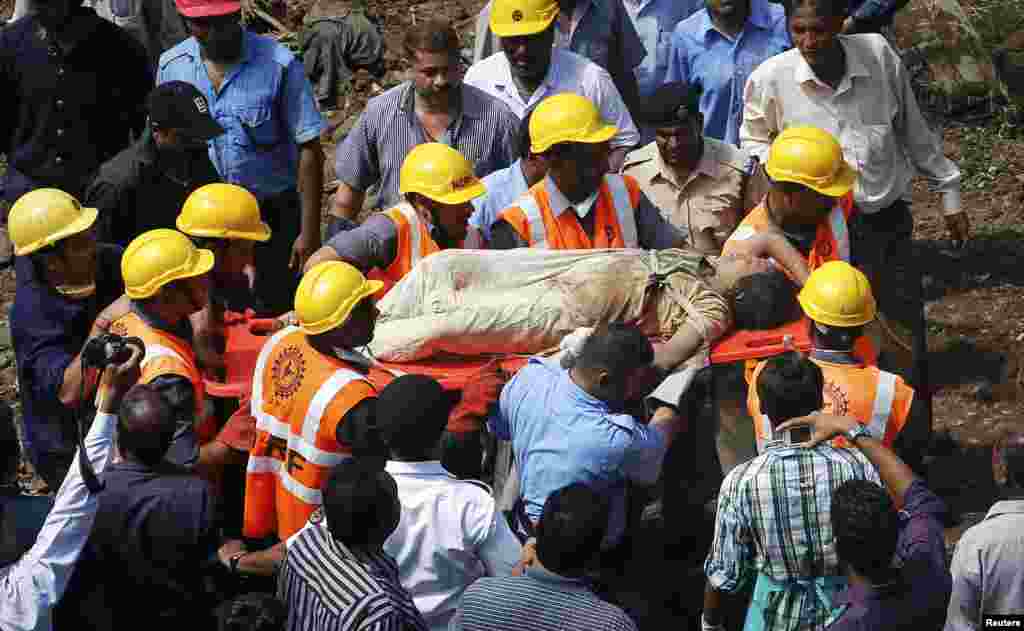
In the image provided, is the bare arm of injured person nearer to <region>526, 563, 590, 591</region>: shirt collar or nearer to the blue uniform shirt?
the blue uniform shirt

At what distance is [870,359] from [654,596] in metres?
1.39

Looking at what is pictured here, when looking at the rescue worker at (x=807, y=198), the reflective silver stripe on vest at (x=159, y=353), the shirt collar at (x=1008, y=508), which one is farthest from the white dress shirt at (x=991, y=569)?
the reflective silver stripe on vest at (x=159, y=353)

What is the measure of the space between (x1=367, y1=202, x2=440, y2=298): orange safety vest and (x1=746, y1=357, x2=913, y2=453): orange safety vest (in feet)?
5.41

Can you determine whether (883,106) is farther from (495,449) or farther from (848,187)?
(495,449)

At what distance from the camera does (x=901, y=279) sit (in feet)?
25.2

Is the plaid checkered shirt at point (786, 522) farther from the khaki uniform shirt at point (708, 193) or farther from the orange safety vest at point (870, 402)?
the khaki uniform shirt at point (708, 193)

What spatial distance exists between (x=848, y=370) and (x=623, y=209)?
57.2 inches

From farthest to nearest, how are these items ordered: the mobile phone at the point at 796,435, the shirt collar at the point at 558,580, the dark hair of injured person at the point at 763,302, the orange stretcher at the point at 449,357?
the dark hair of injured person at the point at 763,302 < the orange stretcher at the point at 449,357 < the mobile phone at the point at 796,435 < the shirt collar at the point at 558,580

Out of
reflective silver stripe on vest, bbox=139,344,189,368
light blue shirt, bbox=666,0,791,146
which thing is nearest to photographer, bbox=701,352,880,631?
reflective silver stripe on vest, bbox=139,344,189,368

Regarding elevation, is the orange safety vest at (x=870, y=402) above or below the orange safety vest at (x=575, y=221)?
below

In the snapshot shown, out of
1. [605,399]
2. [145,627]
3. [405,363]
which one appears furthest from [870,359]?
[145,627]

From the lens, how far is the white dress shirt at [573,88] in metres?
7.57

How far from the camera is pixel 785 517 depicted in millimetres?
4762

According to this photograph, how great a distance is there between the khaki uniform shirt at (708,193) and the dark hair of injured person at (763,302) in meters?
0.92
